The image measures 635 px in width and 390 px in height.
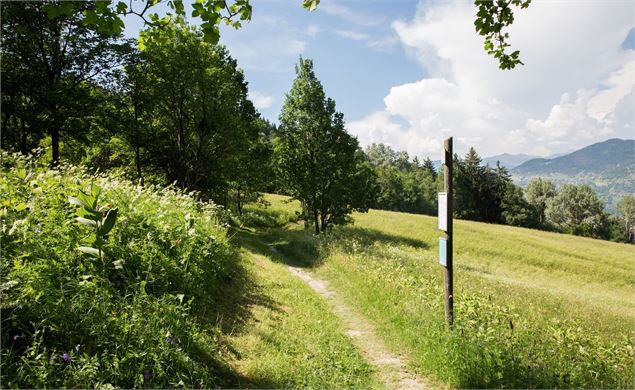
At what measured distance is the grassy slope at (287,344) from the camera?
239 inches

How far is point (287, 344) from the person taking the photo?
724cm

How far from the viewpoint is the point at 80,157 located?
31.5 meters

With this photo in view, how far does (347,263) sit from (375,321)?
5255mm

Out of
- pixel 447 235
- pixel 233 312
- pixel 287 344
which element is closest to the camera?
pixel 287 344

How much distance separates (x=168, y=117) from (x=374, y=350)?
82.3 feet

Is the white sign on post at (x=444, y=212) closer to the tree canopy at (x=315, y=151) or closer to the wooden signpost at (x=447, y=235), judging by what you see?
the wooden signpost at (x=447, y=235)

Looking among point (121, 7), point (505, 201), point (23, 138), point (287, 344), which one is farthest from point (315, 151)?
point (505, 201)

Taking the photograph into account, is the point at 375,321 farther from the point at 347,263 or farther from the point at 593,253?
the point at 593,253

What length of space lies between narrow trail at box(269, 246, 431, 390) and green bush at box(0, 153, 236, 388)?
10.5 ft

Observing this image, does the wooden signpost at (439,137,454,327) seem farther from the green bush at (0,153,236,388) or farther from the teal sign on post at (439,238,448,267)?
the green bush at (0,153,236,388)

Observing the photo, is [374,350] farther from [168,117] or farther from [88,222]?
[168,117]

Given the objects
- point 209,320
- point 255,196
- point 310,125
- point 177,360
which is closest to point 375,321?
point 209,320

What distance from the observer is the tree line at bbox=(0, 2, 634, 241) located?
69.9 ft

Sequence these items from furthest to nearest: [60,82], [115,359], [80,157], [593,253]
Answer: [593,253] → [80,157] → [60,82] → [115,359]
